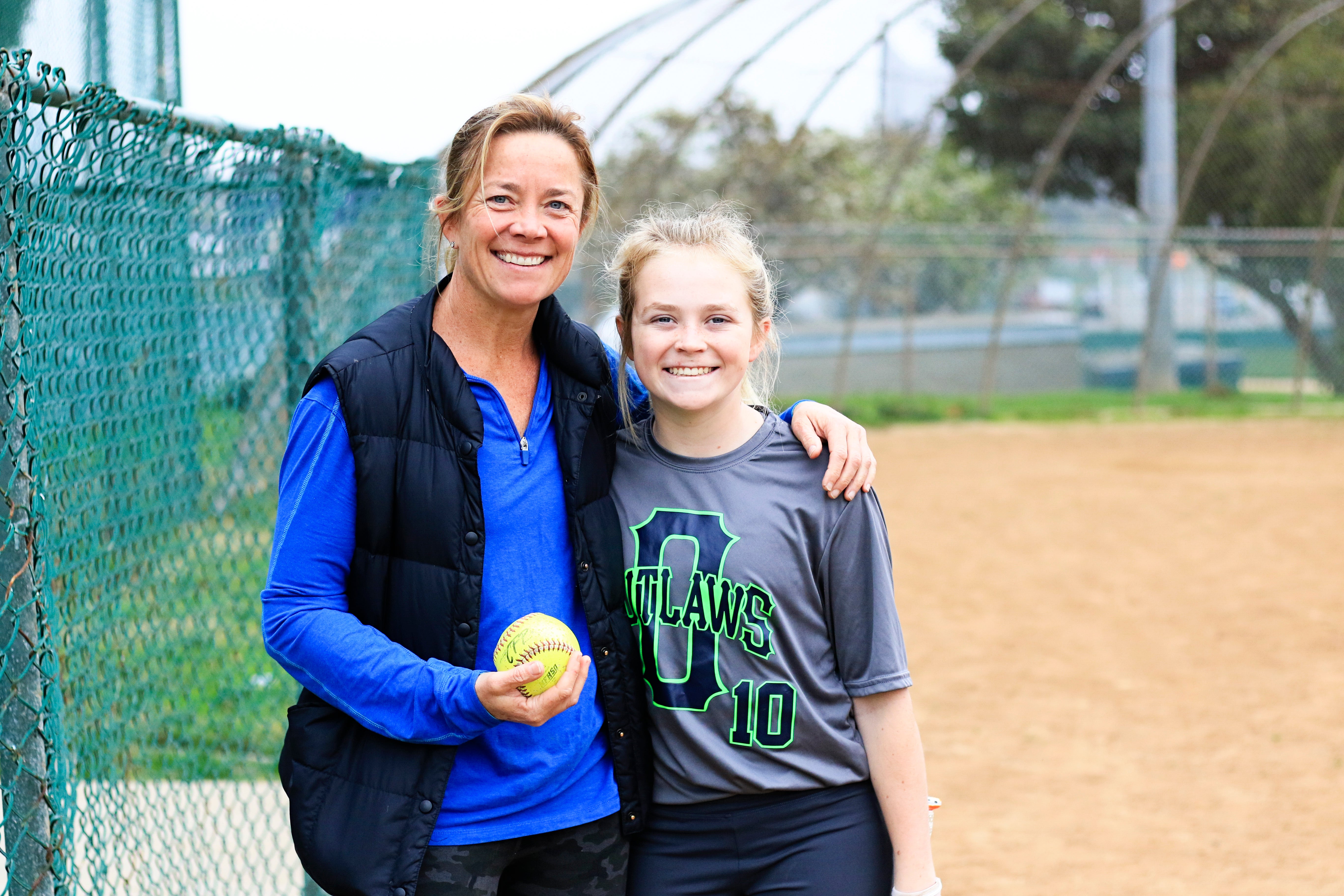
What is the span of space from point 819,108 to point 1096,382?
6.55m

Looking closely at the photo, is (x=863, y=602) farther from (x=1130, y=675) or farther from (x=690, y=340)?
(x=1130, y=675)

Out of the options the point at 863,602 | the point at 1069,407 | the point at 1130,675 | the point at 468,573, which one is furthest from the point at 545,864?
the point at 1069,407

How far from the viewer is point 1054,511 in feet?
33.7

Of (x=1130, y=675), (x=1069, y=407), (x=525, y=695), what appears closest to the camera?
(x=525, y=695)

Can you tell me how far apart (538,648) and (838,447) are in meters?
0.60

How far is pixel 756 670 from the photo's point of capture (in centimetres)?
202

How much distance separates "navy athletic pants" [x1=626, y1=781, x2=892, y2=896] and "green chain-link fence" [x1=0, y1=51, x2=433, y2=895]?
0.96 metres

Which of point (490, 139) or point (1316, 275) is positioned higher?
point (1316, 275)

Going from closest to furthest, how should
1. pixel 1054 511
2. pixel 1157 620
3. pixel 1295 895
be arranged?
pixel 1295 895
pixel 1157 620
pixel 1054 511

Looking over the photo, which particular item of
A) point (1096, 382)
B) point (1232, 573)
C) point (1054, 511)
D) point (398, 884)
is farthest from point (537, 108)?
point (1096, 382)

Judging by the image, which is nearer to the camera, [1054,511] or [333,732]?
[333,732]

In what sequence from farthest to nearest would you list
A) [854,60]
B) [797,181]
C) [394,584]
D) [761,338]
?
[797,181], [854,60], [761,338], [394,584]

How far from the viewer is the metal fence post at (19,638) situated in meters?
1.87

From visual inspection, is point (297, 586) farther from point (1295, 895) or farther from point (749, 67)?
point (749, 67)
